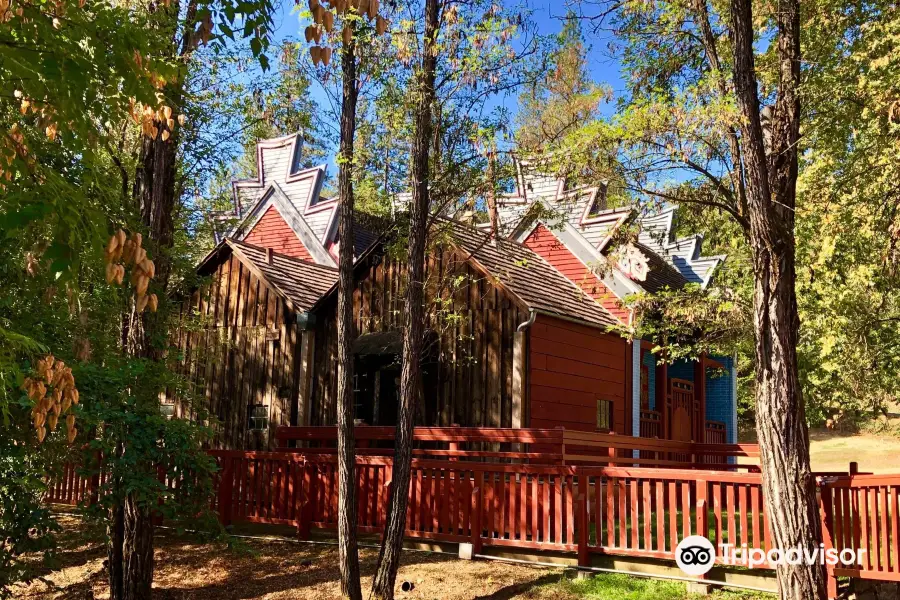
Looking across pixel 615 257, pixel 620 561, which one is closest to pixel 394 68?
pixel 615 257

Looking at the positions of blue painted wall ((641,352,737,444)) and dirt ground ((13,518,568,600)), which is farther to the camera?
blue painted wall ((641,352,737,444))

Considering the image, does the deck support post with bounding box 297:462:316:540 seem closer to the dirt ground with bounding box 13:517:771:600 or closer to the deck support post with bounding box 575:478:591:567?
the dirt ground with bounding box 13:517:771:600

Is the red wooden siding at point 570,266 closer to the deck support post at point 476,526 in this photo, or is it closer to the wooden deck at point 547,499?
the wooden deck at point 547,499

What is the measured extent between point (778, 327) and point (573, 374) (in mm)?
9005

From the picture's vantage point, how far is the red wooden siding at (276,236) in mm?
27750

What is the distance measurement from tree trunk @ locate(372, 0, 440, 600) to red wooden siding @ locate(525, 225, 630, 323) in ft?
27.5

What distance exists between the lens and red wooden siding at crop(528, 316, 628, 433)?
16.2 meters

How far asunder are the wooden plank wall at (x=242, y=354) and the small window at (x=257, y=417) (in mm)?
104

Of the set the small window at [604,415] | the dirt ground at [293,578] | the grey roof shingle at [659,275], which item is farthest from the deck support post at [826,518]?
the grey roof shingle at [659,275]

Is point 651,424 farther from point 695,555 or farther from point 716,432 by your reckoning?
point 695,555

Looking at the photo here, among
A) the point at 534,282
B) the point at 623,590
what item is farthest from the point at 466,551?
the point at 534,282

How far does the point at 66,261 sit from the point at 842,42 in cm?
1225

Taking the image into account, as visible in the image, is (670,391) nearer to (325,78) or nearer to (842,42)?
(842,42)

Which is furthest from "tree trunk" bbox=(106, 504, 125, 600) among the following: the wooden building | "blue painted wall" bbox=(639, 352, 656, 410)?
"blue painted wall" bbox=(639, 352, 656, 410)
